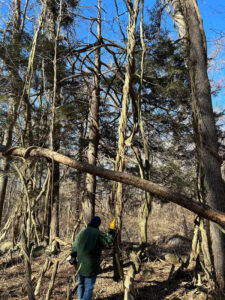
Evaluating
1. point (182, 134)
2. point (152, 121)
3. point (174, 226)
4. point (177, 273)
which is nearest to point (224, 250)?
point (177, 273)

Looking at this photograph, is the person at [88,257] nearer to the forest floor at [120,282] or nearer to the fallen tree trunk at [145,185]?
the forest floor at [120,282]

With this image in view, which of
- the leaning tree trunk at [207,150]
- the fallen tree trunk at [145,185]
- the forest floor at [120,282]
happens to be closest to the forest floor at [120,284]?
the forest floor at [120,282]

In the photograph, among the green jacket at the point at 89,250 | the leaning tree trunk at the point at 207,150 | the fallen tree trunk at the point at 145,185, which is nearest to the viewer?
the fallen tree trunk at the point at 145,185

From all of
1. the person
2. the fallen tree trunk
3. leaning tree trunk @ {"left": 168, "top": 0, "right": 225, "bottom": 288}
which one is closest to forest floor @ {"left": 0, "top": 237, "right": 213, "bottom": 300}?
the person

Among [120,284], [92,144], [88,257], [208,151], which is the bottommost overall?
[120,284]

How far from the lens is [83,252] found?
3467 millimetres

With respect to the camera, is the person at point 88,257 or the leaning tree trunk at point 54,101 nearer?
the leaning tree trunk at point 54,101

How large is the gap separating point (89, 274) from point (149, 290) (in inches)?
66.4

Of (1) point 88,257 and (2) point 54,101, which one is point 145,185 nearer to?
(2) point 54,101

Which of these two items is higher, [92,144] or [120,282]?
[92,144]

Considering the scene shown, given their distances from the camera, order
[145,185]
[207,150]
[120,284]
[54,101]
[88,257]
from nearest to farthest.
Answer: [145,185]
[54,101]
[88,257]
[207,150]
[120,284]

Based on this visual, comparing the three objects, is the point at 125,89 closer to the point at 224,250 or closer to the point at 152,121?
the point at 224,250

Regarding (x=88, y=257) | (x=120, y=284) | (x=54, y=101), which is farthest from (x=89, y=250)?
(x=54, y=101)

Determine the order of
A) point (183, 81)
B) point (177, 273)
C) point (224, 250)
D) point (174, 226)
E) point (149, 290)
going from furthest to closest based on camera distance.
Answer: point (174, 226), point (183, 81), point (177, 273), point (149, 290), point (224, 250)
